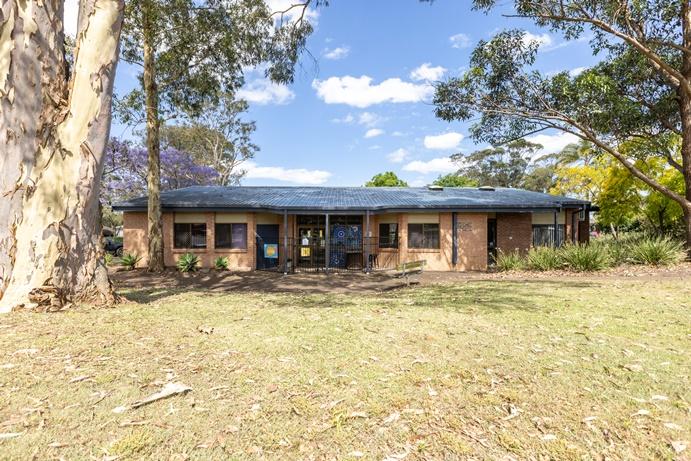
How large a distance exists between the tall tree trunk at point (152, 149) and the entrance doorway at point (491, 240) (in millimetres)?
15270

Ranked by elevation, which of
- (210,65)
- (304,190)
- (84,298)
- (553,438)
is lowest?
(553,438)

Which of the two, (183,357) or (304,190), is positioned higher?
(304,190)

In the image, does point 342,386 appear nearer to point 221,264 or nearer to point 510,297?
point 510,297

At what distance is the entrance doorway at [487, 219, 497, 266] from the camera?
17416 mm

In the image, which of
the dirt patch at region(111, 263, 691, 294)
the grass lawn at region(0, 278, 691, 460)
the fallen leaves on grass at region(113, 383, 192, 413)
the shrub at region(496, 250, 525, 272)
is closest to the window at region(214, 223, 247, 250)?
the dirt patch at region(111, 263, 691, 294)

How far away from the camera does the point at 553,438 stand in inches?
101

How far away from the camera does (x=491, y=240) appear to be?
17.6 metres

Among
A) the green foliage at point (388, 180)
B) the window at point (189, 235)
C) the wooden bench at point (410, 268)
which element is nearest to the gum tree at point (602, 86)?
the wooden bench at point (410, 268)

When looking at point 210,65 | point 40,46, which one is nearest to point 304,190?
point 210,65

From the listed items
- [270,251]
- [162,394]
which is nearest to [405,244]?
[270,251]

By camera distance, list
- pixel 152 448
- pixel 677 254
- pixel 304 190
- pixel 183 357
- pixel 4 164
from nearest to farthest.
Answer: pixel 152 448
pixel 183 357
pixel 4 164
pixel 677 254
pixel 304 190

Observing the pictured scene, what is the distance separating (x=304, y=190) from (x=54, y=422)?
1922cm

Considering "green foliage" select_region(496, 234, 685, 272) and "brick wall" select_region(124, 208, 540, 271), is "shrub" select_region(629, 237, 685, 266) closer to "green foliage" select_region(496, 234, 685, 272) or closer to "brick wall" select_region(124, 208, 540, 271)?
"green foliage" select_region(496, 234, 685, 272)

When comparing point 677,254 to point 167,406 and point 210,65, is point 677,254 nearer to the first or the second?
point 167,406
